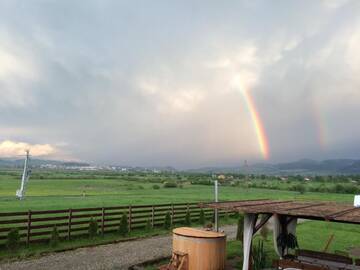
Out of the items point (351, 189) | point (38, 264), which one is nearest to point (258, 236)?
point (38, 264)

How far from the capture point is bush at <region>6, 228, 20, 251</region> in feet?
50.1

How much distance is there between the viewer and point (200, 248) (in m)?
11.3

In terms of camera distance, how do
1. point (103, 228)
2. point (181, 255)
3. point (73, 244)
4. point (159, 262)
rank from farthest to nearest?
1. point (103, 228)
2. point (73, 244)
3. point (159, 262)
4. point (181, 255)

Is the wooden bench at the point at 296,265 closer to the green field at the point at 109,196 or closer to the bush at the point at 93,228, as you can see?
the bush at the point at 93,228

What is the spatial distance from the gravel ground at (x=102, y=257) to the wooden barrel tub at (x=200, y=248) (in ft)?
10.9

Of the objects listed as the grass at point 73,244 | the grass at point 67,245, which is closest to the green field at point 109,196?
the grass at point 73,244

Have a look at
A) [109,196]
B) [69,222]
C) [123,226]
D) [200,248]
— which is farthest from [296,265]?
[109,196]

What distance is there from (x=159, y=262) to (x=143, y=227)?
785 cm

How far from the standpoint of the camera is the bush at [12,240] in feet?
50.1

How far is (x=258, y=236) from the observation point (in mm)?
21938

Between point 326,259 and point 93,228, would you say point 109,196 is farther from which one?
point 326,259

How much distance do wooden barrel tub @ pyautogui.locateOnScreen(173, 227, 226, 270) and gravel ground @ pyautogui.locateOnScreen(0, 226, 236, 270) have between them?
3.31 metres

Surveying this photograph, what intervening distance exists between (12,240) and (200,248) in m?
8.44

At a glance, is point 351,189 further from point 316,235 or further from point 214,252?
point 214,252
